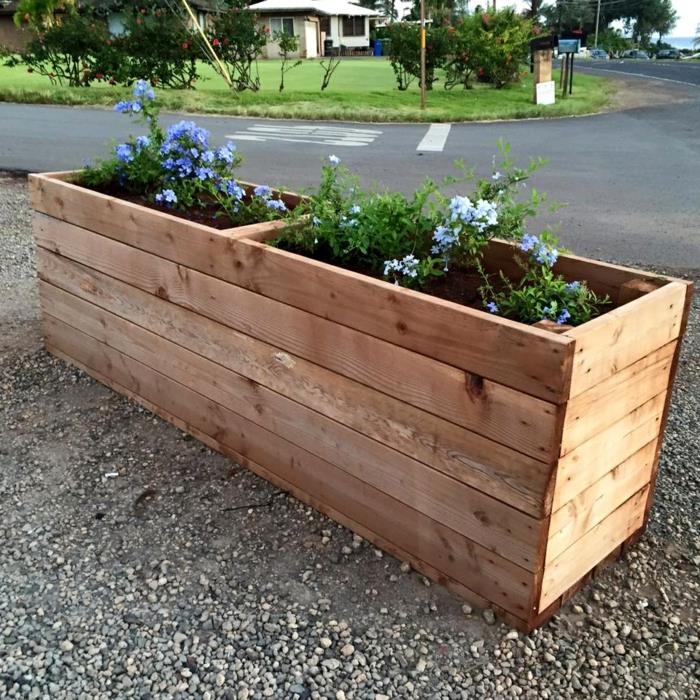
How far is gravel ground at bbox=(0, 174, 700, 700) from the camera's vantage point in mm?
2234

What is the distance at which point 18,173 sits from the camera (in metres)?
9.26

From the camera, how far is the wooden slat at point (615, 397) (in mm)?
2125

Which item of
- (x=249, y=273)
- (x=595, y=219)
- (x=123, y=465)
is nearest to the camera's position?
(x=249, y=273)

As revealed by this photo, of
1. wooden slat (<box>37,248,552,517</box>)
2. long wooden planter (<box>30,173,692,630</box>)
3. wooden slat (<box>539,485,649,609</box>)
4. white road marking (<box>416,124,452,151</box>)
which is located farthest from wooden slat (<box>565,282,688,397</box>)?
white road marking (<box>416,124,452,151</box>)

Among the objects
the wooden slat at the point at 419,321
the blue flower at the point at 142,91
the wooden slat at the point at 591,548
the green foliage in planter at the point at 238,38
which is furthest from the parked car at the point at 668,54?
the wooden slat at the point at 419,321

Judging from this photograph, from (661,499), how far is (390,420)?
1.27 meters

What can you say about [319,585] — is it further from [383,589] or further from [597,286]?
[597,286]

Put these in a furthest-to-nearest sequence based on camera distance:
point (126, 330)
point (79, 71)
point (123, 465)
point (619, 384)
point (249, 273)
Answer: point (79, 71)
point (126, 330)
point (123, 465)
point (249, 273)
point (619, 384)

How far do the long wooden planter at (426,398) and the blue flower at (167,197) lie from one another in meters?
0.22

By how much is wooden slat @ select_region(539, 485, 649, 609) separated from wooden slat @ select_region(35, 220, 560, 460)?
0.46 m

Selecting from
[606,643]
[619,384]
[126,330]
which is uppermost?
[619,384]

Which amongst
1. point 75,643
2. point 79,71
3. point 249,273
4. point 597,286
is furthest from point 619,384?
point 79,71

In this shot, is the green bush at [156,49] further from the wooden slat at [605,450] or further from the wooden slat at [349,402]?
the wooden slat at [605,450]

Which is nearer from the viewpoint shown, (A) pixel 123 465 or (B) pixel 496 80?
(A) pixel 123 465
